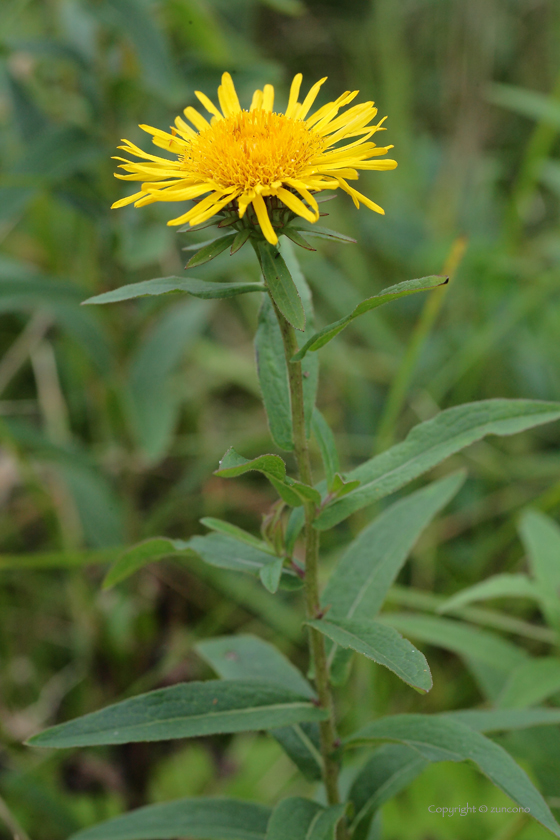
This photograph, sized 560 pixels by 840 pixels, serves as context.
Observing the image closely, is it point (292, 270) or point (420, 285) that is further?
point (292, 270)

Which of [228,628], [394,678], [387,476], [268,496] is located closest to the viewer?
[387,476]

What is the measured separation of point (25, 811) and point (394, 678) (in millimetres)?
873

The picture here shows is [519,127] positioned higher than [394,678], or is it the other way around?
[519,127]

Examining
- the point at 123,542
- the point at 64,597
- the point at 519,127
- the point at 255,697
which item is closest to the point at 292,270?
the point at 255,697

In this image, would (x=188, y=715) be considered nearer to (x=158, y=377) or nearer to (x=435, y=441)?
(x=435, y=441)

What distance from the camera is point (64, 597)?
1924 millimetres

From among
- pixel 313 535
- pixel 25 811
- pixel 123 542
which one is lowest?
pixel 25 811

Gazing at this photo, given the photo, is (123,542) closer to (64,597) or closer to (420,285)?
(64,597)

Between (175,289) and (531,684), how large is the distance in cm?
79

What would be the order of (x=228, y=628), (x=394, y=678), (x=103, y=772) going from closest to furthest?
(x=103, y=772)
(x=394, y=678)
(x=228, y=628)

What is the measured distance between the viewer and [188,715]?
32.2 inches

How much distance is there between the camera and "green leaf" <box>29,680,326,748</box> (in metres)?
0.78

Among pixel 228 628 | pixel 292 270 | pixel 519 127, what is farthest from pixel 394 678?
pixel 519 127

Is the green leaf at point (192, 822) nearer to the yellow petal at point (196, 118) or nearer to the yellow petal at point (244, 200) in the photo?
the yellow petal at point (244, 200)
